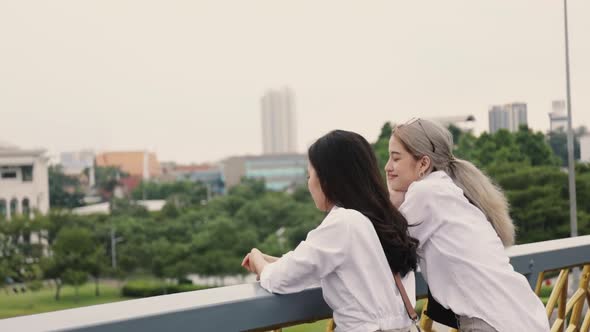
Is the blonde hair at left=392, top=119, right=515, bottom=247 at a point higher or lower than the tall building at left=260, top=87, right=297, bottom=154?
lower

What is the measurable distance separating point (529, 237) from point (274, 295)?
3559 cm

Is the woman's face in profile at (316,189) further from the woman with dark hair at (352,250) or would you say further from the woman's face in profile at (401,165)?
the woman's face in profile at (401,165)

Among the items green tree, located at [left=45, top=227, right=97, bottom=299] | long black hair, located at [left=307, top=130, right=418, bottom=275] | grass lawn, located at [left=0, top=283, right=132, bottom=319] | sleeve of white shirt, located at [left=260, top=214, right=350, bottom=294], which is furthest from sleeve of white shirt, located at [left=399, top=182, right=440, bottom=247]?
green tree, located at [left=45, top=227, right=97, bottom=299]

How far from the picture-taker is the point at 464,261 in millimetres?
1264

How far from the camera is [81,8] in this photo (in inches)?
2625

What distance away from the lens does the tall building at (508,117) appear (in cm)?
3466

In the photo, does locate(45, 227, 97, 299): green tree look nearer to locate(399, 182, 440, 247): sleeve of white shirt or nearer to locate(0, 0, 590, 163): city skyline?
locate(0, 0, 590, 163): city skyline

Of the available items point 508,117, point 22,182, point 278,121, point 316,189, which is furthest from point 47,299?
point 316,189

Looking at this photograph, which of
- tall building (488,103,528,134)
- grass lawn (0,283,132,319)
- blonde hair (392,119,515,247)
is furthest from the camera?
grass lawn (0,283,132,319)

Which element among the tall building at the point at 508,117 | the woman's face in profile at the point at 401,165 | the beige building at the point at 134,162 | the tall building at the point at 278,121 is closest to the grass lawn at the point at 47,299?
the beige building at the point at 134,162

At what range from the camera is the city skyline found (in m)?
59.3

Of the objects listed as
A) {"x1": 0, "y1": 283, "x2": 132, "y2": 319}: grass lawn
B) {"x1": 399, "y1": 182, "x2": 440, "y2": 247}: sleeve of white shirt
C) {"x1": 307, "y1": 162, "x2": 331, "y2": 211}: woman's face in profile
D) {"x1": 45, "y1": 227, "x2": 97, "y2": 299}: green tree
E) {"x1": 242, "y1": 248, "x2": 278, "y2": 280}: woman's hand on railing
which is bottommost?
{"x1": 0, "y1": 283, "x2": 132, "y2": 319}: grass lawn

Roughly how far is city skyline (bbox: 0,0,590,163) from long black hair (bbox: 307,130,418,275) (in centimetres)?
5473

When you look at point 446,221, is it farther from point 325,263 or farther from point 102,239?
point 102,239
